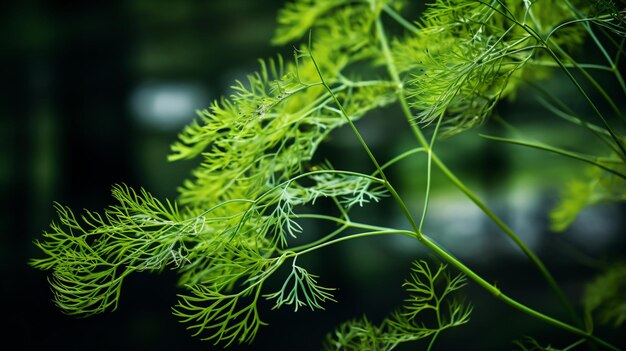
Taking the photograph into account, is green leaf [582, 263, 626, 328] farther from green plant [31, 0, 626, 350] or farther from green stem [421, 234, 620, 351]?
green stem [421, 234, 620, 351]

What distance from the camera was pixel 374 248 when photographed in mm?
1491

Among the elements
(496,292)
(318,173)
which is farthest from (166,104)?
(496,292)

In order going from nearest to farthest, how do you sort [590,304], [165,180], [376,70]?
[590,304] → [376,70] → [165,180]

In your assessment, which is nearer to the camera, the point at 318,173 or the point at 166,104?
the point at 318,173

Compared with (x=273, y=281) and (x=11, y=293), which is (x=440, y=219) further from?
(x=11, y=293)

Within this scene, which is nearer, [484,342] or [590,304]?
[590,304]

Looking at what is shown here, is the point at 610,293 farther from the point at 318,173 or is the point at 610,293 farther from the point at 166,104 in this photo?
the point at 166,104

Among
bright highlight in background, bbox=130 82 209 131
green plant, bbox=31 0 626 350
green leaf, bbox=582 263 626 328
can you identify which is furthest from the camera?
bright highlight in background, bbox=130 82 209 131

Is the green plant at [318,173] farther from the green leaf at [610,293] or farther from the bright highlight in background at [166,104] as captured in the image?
the bright highlight in background at [166,104]

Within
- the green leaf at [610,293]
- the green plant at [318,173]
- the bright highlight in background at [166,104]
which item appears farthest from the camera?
the bright highlight in background at [166,104]

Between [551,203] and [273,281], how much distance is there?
744 millimetres

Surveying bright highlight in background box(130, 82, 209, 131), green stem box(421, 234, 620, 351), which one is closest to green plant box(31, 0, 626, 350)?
green stem box(421, 234, 620, 351)

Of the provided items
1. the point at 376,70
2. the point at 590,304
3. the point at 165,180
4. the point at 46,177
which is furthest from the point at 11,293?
the point at 590,304

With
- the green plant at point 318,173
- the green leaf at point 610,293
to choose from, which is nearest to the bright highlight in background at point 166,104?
the green plant at point 318,173
